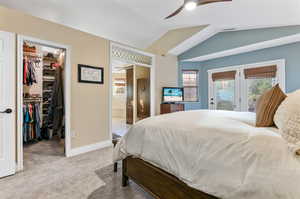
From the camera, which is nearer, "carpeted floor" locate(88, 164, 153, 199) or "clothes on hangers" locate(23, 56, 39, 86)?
"carpeted floor" locate(88, 164, 153, 199)

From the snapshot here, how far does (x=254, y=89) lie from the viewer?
4.50 metres

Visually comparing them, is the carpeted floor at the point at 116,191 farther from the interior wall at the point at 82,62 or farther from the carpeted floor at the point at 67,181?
the interior wall at the point at 82,62

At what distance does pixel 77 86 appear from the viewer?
9.99 ft

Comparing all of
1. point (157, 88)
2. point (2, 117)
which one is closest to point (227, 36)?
point (157, 88)

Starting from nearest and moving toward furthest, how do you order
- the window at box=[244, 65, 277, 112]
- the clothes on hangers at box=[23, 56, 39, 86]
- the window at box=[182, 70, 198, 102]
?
the clothes on hangers at box=[23, 56, 39, 86], the window at box=[244, 65, 277, 112], the window at box=[182, 70, 198, 102]

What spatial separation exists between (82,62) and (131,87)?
Result: 3.25 m

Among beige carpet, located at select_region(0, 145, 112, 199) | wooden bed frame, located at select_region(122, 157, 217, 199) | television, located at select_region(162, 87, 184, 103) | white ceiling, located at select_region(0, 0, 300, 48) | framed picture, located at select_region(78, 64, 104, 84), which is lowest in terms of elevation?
beige carpet, located at select_region(0, 145, 112, 199)

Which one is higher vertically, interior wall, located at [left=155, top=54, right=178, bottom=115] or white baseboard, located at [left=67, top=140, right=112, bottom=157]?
interior wall, located at [left=155, top=54, right=178, bottom=115]

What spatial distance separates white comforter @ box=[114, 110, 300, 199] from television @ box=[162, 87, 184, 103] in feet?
11.6

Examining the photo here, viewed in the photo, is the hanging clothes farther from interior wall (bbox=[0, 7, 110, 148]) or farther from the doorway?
the doorway

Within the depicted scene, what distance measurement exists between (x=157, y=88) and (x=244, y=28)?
2744 mm

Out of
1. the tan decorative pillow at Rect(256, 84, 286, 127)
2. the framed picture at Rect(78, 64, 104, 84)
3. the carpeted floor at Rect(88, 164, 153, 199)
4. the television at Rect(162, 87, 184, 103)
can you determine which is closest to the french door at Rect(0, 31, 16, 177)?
the framed picture at Rect(78, 64, 104, 84)

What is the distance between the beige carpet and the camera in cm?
175

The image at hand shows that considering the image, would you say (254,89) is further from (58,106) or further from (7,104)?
(7,104)
